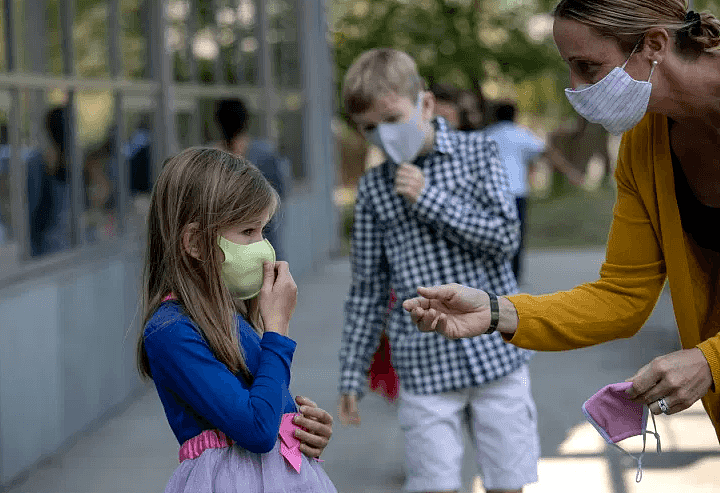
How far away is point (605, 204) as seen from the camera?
2498 centimetres

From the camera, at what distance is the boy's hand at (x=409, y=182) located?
3680 millimetres

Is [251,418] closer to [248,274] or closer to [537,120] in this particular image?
[248,274]

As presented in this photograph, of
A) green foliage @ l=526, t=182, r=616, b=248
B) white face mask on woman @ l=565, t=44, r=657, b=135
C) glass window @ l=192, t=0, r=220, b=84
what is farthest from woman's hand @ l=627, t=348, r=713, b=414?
green foliage @ l=526, t=182, r=616, b=248

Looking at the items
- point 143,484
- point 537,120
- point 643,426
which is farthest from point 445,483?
point 537,120

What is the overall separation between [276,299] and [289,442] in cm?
31

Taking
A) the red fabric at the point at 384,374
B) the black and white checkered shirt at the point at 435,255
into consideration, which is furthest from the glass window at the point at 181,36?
the black and white checkered shirt at the point at 435,255

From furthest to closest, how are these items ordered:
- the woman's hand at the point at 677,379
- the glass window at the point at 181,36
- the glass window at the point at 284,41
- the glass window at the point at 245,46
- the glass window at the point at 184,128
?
the glass window at the point at 284,41, the glass window at the point at 245,46, the glass window at the point at 184,128, the glass window at the point at 181,36, the woman's hand at the point at 677,379

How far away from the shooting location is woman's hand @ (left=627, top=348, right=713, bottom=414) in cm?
238

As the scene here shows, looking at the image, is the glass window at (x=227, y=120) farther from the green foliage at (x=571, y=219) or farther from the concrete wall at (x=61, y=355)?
the green foliage at (x=571, y=219)

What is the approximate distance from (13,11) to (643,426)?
3.87m

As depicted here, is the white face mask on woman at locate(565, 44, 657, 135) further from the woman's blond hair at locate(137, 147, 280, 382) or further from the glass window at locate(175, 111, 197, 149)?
the glass window at locate(175, 111, 197, 149)

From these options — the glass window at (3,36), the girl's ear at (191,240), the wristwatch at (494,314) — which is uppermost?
the glass window at (3,36)

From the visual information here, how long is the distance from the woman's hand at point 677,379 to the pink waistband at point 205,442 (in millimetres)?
857

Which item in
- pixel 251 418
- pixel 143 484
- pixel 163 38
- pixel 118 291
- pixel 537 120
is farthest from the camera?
pixel 537 120
